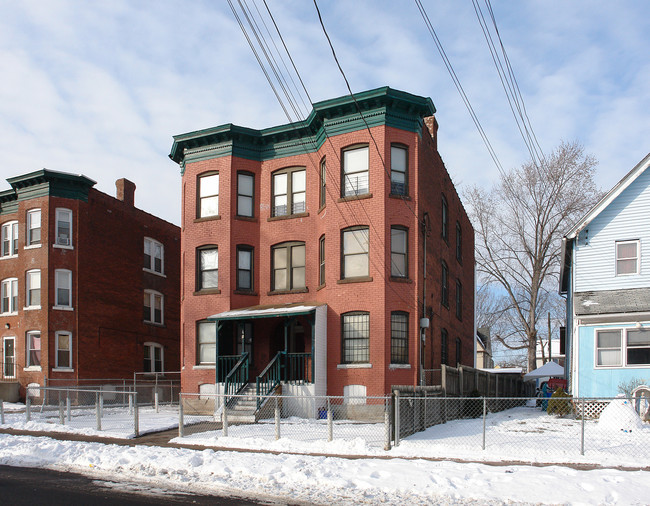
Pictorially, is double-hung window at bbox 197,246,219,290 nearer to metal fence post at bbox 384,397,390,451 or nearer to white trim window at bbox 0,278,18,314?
metal fence post at bbox 384,397,390,451

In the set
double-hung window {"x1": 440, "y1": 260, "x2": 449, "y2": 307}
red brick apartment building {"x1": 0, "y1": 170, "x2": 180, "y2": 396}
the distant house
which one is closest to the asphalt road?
the distant house

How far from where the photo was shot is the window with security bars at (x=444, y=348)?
89.9ft

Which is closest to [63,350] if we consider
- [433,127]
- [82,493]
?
[433,127]

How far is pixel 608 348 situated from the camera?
2192 centimetres

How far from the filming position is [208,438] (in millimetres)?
16266

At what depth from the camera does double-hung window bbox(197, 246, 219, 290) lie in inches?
1017

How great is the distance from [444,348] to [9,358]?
22933mm

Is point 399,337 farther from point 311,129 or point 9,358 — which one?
point 9,358

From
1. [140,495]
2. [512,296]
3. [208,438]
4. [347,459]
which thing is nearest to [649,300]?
[347,459]

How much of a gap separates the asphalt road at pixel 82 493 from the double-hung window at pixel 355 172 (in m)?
14.1

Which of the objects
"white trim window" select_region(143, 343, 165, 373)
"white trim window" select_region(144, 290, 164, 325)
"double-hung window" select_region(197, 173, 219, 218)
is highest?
"double-hung window" select_region(197, 173, 219, 218)

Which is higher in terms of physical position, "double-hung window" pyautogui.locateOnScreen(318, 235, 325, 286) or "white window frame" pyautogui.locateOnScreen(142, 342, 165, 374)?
"double-hung window" pyautogui.locateOnScreen(318, 235, 325, 286)

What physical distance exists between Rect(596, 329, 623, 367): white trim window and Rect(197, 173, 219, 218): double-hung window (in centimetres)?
1564

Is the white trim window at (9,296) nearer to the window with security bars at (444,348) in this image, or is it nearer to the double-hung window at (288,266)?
the double-hung window at (288,266)
